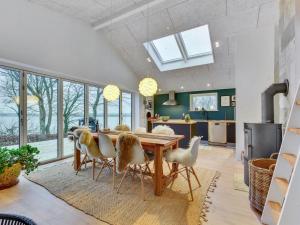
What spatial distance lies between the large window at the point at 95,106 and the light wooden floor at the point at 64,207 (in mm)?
2611

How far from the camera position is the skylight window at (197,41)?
4988 mm

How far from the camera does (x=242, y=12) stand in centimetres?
383

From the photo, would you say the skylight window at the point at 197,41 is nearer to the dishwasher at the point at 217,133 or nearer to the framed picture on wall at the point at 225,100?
the framed picture on wall at the point at 225,100

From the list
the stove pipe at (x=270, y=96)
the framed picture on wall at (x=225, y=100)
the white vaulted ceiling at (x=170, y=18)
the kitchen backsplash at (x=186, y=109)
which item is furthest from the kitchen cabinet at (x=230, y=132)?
the stove pipe at (x=270, y=96)

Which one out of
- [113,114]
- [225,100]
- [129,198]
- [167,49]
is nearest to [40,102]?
[113,114]

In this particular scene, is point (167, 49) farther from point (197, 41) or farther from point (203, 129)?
point (203, 129)

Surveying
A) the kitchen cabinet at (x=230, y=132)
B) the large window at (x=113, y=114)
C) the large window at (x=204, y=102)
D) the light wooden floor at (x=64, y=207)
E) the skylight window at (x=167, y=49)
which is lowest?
the light wooden floor at (x=64, y=207)

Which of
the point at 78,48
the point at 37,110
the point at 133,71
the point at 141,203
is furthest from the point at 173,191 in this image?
the point at 133,71

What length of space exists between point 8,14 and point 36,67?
102 cm

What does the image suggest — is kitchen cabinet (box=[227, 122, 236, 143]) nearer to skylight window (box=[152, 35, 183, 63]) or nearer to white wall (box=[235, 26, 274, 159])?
white wall (box=[235, 26, 274, 159])

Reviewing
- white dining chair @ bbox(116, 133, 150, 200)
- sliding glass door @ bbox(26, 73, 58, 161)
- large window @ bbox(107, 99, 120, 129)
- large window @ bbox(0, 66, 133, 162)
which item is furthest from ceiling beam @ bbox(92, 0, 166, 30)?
white dining chair @ bbox(116, 133, 150, 200)

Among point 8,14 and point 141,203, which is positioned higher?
point 8,14

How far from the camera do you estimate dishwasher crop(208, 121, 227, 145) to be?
6093 mm

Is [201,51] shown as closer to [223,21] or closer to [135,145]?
[223,21]
